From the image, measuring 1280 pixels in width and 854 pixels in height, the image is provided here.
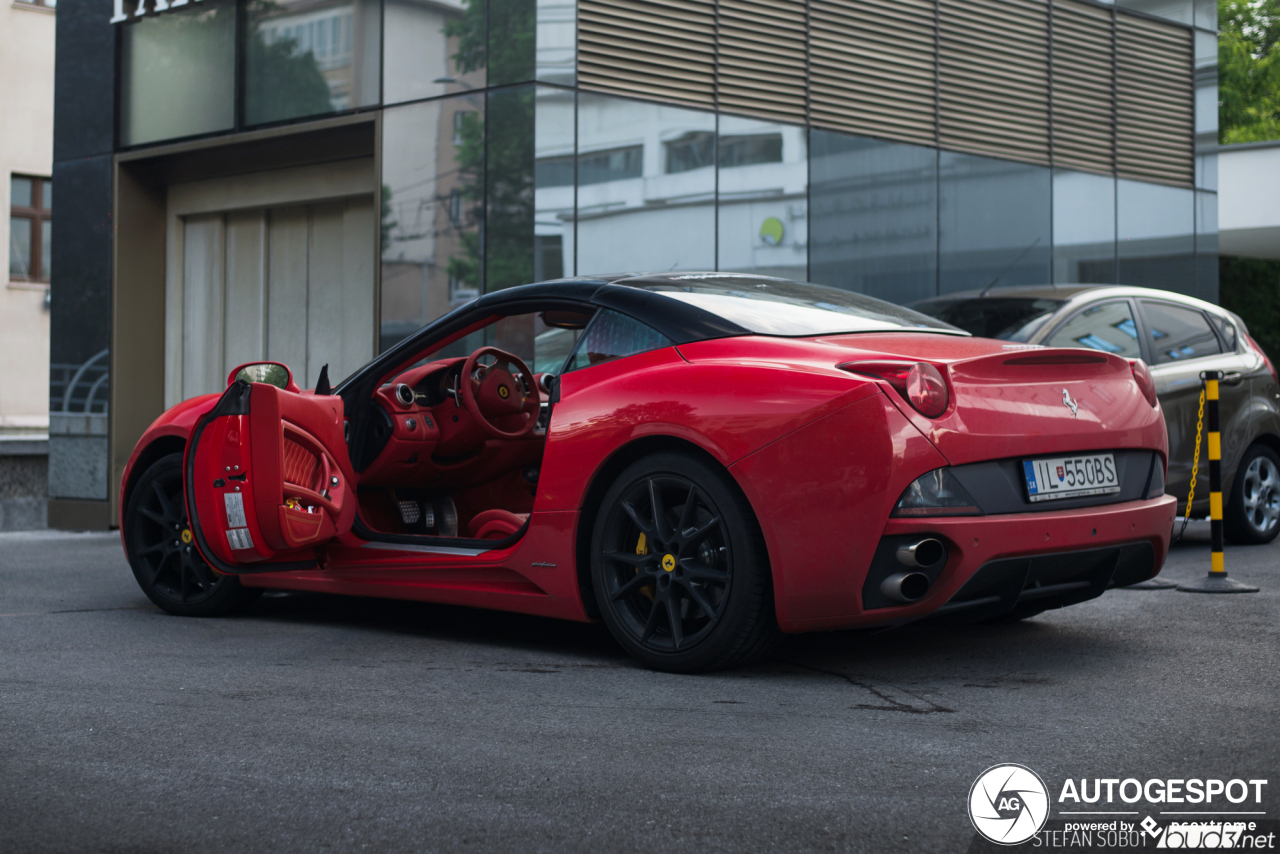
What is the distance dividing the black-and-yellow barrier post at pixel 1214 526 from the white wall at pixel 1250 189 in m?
17.6

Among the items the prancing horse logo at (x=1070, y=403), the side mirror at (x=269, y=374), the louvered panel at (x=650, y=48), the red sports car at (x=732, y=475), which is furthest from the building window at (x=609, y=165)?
the prancing horse logo at (x=1070, y=403)

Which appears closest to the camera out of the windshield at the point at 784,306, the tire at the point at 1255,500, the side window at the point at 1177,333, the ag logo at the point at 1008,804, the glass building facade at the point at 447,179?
the ag logo at the point at 1008,804

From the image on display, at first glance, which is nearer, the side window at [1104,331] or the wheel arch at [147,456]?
the wheel arch at [147,456]

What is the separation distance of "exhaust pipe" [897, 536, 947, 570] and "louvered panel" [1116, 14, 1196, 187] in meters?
12.8

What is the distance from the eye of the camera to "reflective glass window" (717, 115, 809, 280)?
451 inches

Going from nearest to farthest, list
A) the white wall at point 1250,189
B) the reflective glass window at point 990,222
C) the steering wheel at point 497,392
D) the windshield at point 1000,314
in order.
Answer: the steering wheel at point 497,392 < the windshield at point 1000,314 < the reflective glass window at point 990,222 < the white wall at point 1250,189

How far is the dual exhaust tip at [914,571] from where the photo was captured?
3820mm

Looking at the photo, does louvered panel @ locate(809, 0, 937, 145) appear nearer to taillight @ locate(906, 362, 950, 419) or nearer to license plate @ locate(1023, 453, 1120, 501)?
license plate @ locate(1023, 453, 1120, 501)

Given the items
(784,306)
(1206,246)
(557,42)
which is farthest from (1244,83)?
(784,306)

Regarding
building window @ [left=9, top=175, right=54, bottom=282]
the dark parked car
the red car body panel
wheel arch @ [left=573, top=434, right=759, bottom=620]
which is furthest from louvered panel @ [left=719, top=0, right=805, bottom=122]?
building window @ [left=9, top=175, right=54, bottom=282]

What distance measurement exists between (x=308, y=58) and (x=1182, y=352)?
747 centimetres

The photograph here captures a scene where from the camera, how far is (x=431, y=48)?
10.7 m

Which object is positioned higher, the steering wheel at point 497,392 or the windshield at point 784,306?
the windshield at point 784,306

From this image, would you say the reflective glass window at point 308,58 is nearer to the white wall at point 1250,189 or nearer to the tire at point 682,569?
the tire at point 682,569
